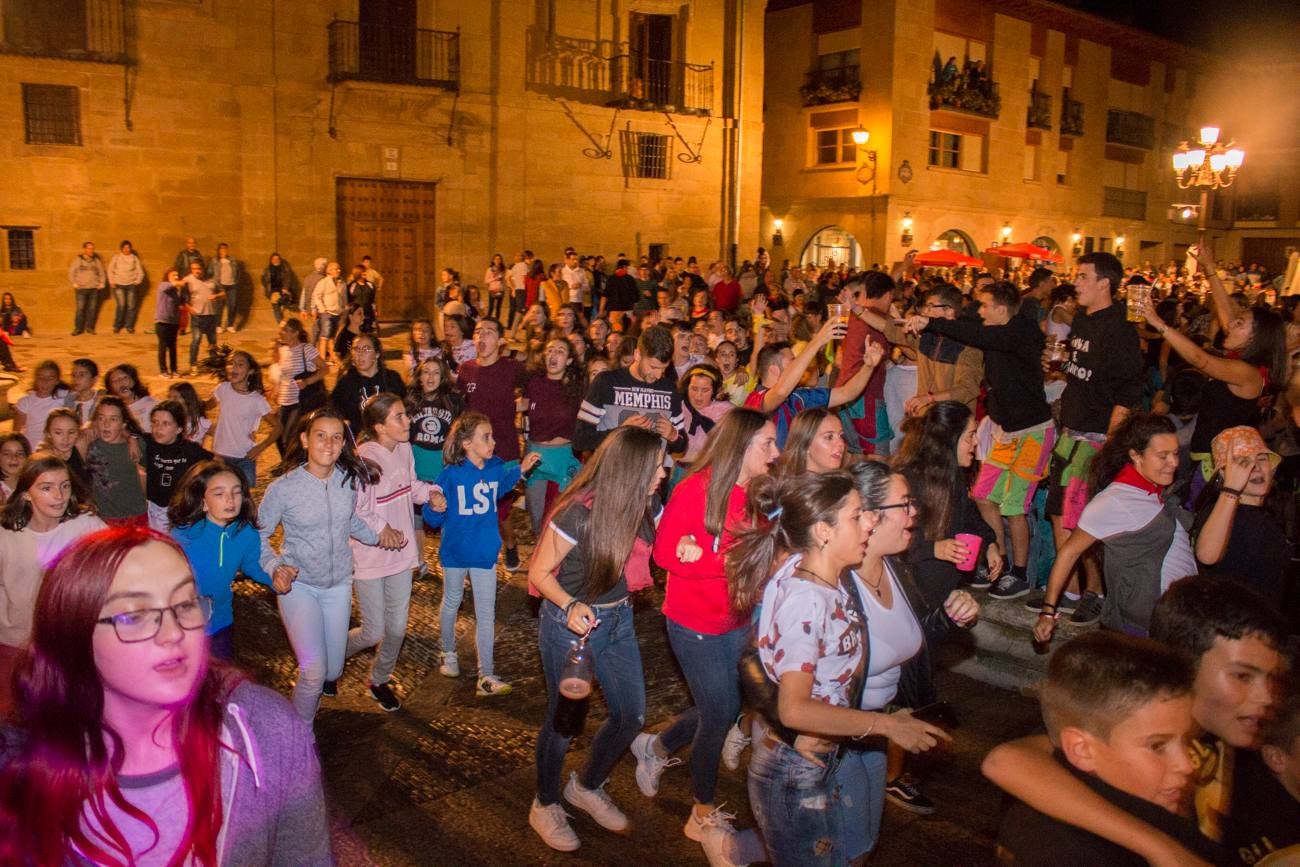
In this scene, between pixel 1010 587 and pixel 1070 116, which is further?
pixel 1070 116

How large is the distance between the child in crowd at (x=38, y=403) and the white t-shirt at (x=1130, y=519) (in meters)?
7.74

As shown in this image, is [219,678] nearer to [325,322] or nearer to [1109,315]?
[1109,315]

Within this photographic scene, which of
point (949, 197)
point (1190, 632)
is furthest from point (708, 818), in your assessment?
point (949, 197)

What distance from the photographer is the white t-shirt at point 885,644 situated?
Answer: 11.0 feet

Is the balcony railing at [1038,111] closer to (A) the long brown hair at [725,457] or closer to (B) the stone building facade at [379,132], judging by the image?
(B) the stone building facade at [379,132]

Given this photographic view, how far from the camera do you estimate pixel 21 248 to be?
1975cm

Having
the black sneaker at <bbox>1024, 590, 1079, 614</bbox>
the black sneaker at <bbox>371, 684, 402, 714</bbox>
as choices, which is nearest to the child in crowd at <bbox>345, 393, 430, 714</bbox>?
the black sneaker at <bbox>371, 684, 402, 714</bbox>

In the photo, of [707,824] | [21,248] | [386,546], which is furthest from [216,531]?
[21,248]

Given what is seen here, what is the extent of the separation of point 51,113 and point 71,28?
1.72 meters

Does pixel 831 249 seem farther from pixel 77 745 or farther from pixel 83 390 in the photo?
pixel 77 745

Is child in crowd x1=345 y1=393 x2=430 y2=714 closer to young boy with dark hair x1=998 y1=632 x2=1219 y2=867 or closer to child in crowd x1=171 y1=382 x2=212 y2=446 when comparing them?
child in crowd x1=171 y1=382 x2=212 y2=446

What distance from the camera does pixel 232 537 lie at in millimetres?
5008

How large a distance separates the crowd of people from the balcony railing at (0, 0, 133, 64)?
1419 centimetres

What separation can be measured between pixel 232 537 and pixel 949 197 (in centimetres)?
2925
